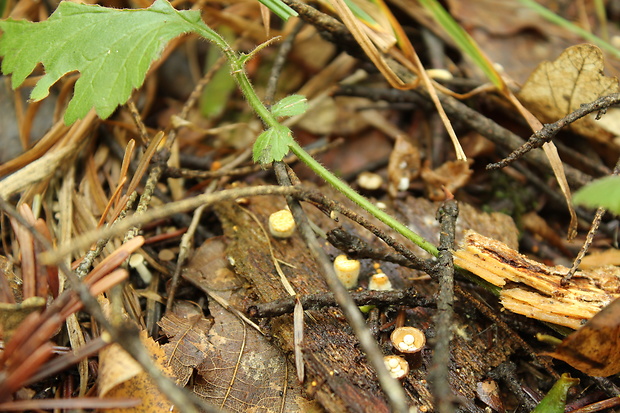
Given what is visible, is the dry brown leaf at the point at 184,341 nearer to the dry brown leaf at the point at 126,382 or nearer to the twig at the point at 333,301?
the dry brown leaf at the point at 126,382

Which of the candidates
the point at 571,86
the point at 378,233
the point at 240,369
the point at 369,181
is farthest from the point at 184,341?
the point at 571,86

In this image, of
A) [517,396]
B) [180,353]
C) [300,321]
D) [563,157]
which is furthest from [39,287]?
[563,157]

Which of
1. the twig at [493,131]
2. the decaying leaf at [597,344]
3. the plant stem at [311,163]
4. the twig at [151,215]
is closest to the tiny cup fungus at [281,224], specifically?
the plant stem at [311,163]

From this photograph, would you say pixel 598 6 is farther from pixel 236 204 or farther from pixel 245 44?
pixel 236 204

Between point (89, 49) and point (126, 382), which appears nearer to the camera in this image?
point (126, 382)

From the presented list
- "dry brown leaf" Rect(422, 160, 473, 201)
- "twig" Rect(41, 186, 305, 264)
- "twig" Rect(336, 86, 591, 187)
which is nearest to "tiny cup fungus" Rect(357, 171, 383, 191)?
"dry brown leaf" Rect(422, 160, 473, 201)

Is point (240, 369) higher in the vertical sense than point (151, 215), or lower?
lower

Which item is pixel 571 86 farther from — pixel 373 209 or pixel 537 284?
pixel 373 209
